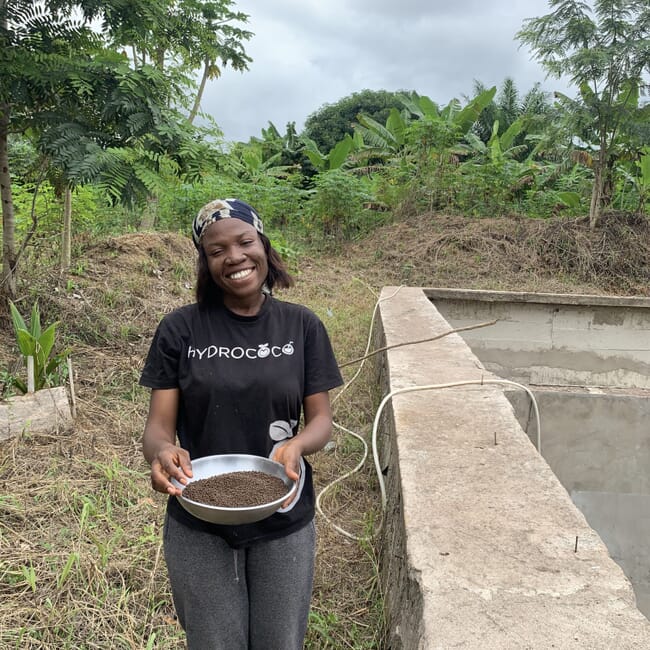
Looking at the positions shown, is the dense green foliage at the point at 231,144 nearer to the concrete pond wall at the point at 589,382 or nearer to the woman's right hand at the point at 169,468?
the woman's right hand at the point at 169,468

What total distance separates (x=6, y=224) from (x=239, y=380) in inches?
129

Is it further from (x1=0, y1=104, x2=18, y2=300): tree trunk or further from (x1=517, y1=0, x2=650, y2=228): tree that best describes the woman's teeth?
(x1=517, y1=0, x2=650, y2=228): tree

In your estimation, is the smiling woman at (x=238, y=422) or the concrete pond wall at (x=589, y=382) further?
the concrete pond wall at (x=589, y=382)

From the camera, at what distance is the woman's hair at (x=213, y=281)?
144 cm

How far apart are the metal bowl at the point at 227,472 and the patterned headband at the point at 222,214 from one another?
1.80ft

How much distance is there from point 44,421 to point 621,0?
937 centimetres

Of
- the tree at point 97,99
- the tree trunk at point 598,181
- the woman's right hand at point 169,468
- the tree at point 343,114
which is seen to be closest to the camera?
the woman's right hand at point 169,468

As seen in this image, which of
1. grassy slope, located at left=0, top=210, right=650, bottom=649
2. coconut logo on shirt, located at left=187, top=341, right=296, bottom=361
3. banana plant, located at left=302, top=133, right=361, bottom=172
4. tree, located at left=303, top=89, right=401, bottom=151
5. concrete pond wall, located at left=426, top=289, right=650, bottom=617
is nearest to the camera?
coconut logo on shirt, located at left=187, top=341, right=296, bottom=361

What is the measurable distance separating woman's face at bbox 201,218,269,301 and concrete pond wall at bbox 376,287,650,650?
0.77 metres

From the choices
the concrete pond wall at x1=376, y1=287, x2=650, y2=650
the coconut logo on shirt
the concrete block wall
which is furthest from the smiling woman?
the concrete block wall

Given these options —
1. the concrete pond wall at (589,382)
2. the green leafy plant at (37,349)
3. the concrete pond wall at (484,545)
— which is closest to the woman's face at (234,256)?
the concrete pond wall at (484,545)

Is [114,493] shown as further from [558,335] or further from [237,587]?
[558,335]

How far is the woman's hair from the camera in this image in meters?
1.44

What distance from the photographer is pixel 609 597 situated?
3.97 feet
